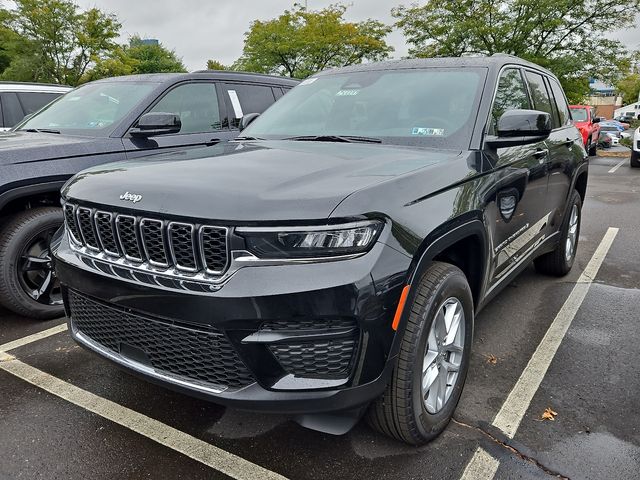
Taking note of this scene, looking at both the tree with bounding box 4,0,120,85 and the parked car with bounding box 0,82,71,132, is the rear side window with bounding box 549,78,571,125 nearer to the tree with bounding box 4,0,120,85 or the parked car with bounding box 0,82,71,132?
the parked car with bounding box 0,82,71,132

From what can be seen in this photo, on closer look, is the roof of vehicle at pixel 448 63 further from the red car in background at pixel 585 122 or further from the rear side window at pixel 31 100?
the red car in background at pixel 585 122

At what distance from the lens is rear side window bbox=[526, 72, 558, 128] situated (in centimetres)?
395

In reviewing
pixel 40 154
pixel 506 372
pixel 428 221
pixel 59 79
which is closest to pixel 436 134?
pixel 428 221

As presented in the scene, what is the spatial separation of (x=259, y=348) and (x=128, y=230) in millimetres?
792

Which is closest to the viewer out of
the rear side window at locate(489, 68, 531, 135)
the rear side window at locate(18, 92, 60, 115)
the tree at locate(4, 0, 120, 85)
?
the rear side window at locate(489, 68, 531, 135)

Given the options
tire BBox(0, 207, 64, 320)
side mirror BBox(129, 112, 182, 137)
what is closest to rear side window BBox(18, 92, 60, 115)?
side mirror BBox(129, 112, 182, 137)

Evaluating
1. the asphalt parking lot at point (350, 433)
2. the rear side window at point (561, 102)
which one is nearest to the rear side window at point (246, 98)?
the asphalt parking lot at point (350, 433)

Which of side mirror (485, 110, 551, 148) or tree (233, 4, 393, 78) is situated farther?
tree (233, 4, 393, 78)

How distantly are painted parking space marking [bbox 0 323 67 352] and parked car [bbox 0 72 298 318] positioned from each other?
0.20 m

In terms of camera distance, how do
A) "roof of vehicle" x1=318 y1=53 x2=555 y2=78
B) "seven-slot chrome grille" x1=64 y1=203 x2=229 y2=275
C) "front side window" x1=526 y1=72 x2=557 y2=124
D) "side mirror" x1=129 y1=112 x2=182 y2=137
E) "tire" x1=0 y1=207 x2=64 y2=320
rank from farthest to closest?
1. "side mirror" x1=129 y1=112 x2=182 y2=137
2. "front side window" x1=526 y1=72 x2=557 y2=124
3. "tire" x1=0 y1=207 x2=64 y2=320
4. "roof of vehicle" x1=318 y1=53 x2=555 y2=78
5. "seven-slot chrome grille" x1=64 y1=203 x2=229 y2=275

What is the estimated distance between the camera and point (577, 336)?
3686 mm

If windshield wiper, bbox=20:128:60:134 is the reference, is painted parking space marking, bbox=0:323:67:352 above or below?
below

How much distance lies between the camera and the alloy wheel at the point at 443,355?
7.79 feet

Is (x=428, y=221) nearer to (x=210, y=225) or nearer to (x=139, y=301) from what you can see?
(x=210, y=225)
